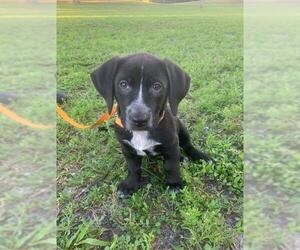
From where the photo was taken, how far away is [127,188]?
11.8 feet

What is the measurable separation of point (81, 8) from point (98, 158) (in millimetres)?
11045

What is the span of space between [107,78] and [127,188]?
3.04ft

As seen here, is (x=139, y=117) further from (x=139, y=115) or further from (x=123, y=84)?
(x=123, y=84)

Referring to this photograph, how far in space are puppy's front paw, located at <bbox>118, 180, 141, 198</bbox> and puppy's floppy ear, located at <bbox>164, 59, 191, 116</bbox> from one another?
0.73 meters

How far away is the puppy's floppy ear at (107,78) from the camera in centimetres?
318

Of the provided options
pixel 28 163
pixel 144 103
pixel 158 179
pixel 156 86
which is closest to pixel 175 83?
pixel 156 86

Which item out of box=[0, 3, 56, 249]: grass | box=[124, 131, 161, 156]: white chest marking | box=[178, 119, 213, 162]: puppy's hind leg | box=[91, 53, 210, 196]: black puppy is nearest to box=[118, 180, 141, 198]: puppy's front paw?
box=[91, 53, 210, 196]: black puppy

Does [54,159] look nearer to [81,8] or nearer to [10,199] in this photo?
[10,199]

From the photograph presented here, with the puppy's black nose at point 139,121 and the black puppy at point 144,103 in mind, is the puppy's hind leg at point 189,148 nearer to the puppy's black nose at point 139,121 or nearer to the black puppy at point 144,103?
the black puppy at point 144,103

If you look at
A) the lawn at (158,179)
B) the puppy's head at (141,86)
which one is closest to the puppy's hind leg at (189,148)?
the lawn at (158,179)

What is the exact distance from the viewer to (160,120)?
3311 millimetres

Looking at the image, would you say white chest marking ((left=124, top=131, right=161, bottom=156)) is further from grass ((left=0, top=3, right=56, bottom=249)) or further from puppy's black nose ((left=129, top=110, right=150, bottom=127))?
grass ((left=0, top=3, right=56, bottom=249))

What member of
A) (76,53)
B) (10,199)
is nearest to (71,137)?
(10,199)

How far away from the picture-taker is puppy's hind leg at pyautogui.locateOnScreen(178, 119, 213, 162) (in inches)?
156
